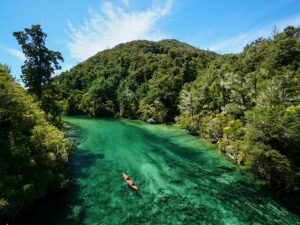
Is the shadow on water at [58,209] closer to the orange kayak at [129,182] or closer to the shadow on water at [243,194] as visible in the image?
the orange kayak at [129,182]

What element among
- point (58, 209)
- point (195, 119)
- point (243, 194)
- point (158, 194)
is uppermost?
point (195, 119)

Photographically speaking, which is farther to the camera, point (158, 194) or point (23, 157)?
point (158, 194)

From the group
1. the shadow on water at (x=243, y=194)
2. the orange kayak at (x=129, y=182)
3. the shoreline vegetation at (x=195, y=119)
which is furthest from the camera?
the orange kayak at (x=129, y=182)

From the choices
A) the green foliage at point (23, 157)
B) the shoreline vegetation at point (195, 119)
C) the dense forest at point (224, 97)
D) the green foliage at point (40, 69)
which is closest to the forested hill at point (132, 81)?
the dense forest at point (224, 97)

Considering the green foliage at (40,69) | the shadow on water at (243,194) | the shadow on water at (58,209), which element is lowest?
the shadow on water at (243,194)

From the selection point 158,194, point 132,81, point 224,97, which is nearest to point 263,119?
point 158,194

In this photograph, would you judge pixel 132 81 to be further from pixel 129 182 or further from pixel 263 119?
pixel 263 119

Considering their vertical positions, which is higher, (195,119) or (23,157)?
(23,157)

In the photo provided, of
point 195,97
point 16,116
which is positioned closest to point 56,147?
point 16,116
